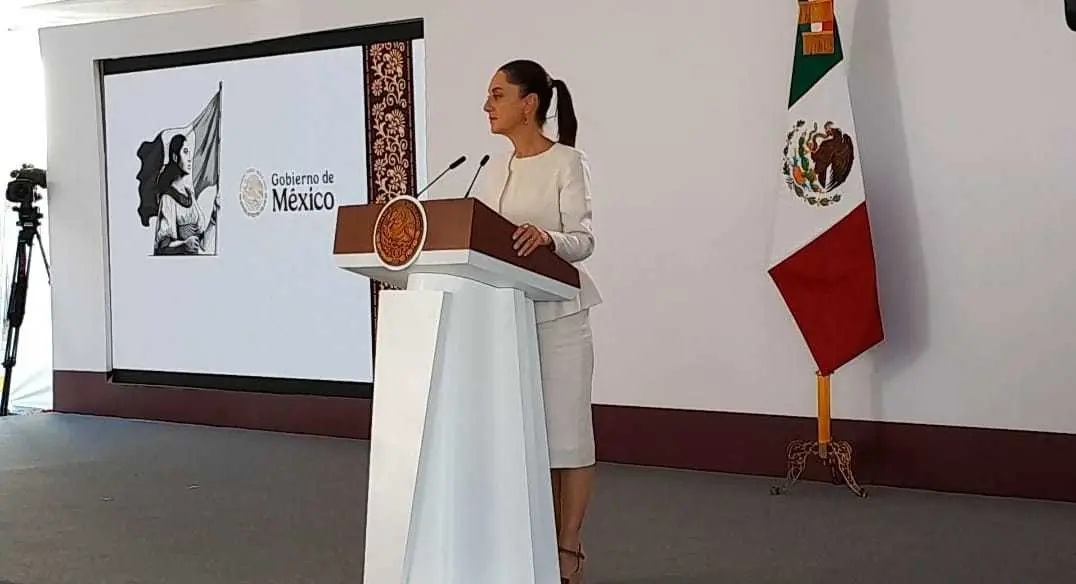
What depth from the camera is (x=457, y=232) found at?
8.13ft

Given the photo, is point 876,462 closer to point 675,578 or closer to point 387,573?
point 675,578

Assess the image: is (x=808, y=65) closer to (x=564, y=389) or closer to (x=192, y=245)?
(x=564, y=389)

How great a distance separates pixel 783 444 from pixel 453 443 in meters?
2.70

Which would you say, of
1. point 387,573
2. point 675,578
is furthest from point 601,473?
point 387,573

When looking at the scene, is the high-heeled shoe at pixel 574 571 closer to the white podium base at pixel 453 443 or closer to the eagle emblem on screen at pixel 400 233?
the white podium base at pixel 453 443

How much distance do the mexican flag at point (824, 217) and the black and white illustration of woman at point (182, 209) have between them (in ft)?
11.3

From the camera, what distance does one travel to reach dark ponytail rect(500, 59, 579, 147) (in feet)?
9.77

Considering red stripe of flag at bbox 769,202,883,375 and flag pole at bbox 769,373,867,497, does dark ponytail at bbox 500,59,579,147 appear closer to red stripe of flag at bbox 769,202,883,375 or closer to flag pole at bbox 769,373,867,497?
red stripe of flag at bbox 769,202,883,375

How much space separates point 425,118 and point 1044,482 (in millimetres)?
3254

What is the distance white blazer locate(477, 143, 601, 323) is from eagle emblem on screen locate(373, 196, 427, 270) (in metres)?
0.47

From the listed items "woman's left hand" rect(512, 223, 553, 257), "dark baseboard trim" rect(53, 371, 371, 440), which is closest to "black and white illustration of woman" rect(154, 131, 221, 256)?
"dark baseboard trim" rect(53, 371, 371, 440)

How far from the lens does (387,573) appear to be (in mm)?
2508

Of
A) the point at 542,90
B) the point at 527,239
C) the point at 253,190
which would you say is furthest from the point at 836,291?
the point at 253,190

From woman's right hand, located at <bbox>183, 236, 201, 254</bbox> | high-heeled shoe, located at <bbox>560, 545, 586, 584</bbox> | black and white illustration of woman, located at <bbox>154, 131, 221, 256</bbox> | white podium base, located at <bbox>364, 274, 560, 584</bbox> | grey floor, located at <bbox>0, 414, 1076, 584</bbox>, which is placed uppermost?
black and white illustration of woman, located at <bbox>154, 131, 221, 256</bbox>
